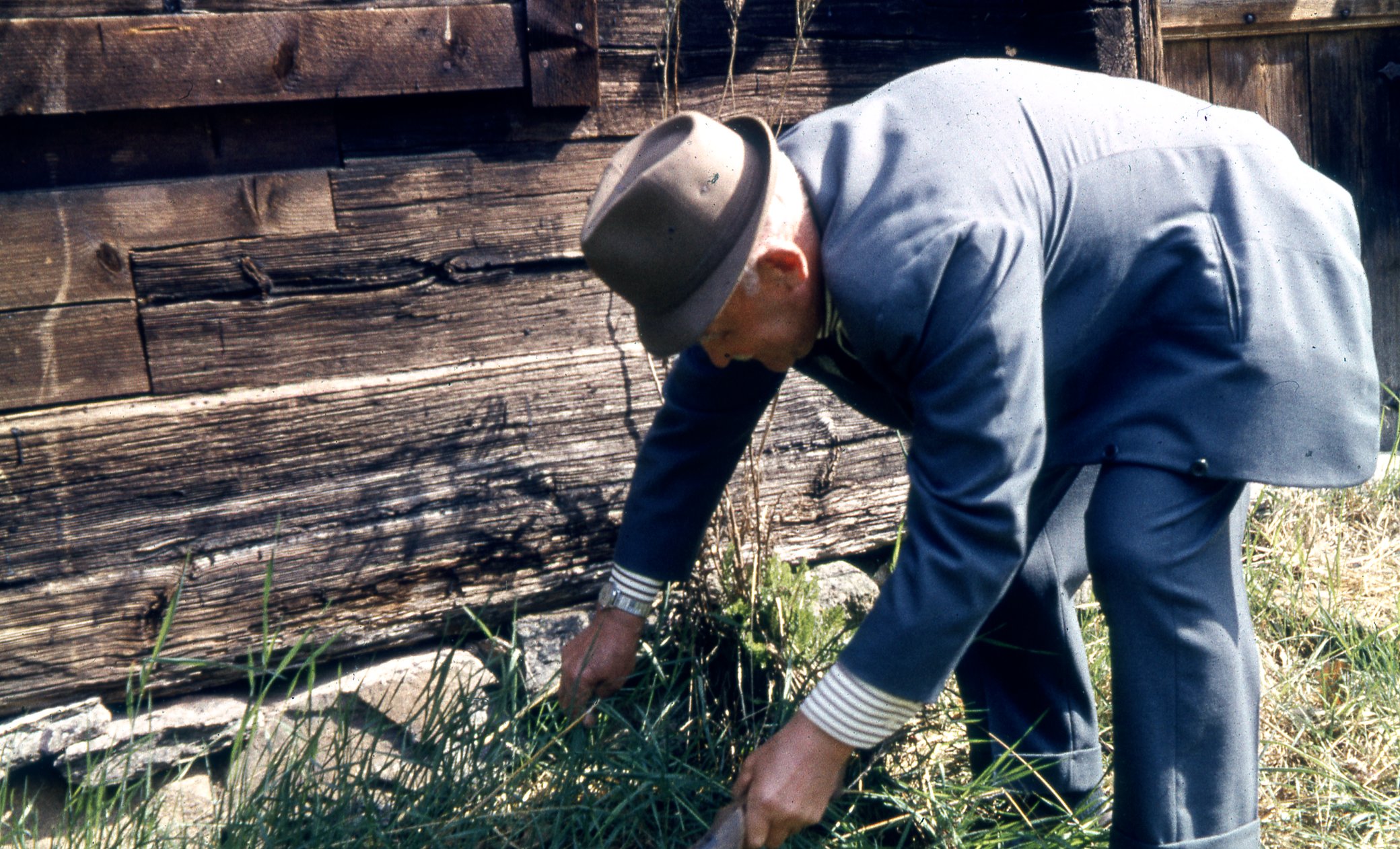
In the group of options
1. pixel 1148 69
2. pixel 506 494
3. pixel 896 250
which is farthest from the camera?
pixel 1148 69

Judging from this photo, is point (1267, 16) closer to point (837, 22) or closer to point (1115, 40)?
point (1115, 40)

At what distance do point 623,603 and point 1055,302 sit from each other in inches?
40.8

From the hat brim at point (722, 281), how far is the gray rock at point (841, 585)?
4.45ft

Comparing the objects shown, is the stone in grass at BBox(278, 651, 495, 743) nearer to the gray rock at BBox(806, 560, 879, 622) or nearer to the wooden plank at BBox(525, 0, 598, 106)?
the gray rock at BBox(806, 560, 879, 622)

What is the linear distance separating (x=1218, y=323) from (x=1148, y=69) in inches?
61.6

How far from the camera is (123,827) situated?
2098mm

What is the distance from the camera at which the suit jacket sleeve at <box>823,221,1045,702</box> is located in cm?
162

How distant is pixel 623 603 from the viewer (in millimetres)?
2334

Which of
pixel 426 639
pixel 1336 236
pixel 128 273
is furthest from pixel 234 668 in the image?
pixel 1336 236

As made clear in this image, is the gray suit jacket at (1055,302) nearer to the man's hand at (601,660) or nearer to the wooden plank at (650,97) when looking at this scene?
the man's hand at (601,660)

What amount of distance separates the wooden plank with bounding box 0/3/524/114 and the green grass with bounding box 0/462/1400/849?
1190 millimetres

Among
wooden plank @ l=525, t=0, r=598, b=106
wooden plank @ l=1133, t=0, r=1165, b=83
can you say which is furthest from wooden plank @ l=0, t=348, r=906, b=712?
wooden plank @ l=1133, t=0, r=1165, b=83

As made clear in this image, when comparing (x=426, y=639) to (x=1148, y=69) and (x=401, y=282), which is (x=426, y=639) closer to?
(x=401, y=282)

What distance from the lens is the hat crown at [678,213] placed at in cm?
170
